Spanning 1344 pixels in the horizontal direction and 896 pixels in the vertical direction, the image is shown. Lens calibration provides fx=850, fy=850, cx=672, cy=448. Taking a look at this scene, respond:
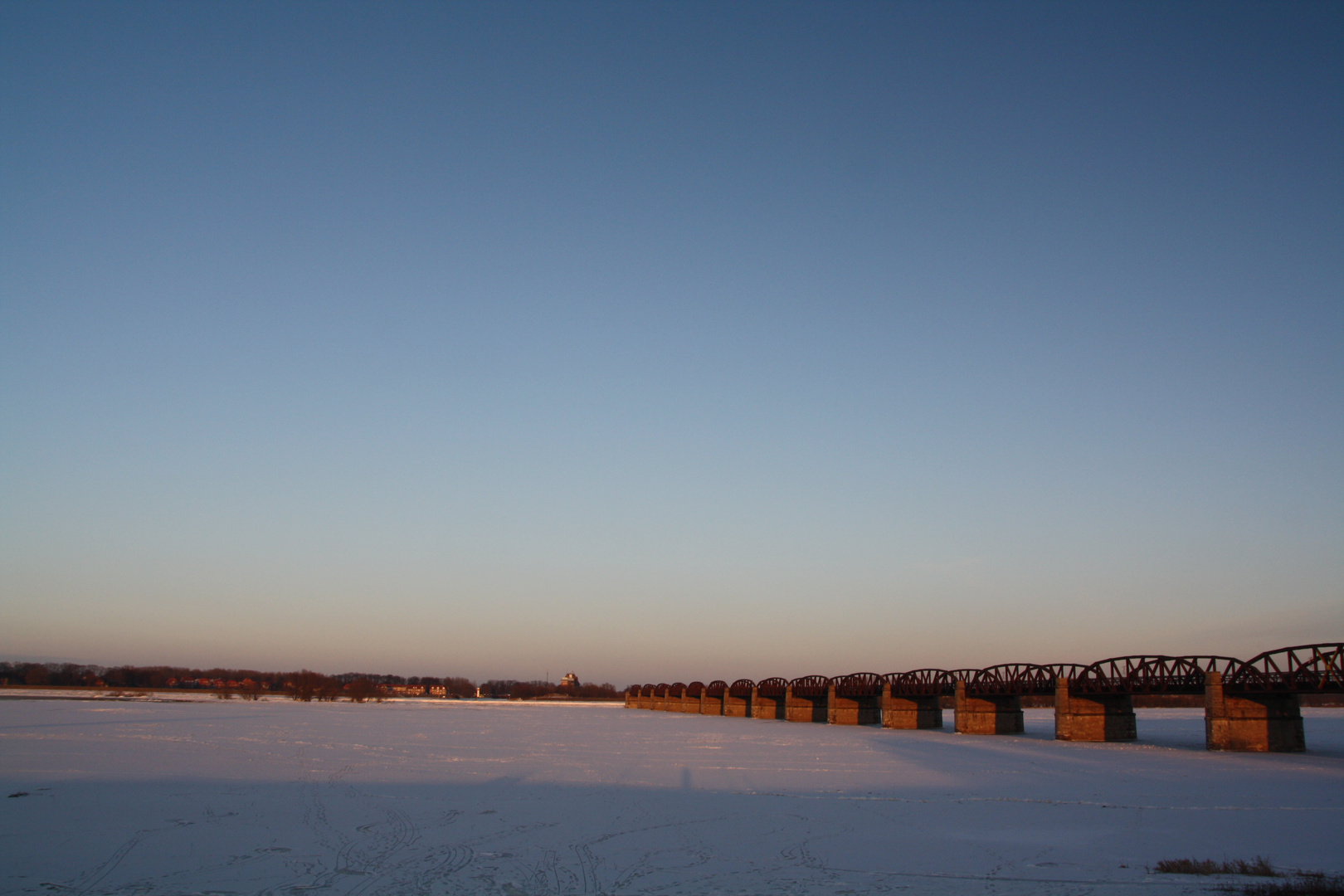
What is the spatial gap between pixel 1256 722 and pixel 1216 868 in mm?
37942

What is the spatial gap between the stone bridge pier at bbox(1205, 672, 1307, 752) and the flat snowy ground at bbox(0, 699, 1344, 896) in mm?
2645

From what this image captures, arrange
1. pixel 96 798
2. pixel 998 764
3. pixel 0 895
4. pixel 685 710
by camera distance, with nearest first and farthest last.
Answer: pixel 0 895 → pixel 96 798 → pixel 998 764 → pixel 685 710

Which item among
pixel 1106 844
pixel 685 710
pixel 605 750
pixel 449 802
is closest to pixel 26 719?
pixel 605 750

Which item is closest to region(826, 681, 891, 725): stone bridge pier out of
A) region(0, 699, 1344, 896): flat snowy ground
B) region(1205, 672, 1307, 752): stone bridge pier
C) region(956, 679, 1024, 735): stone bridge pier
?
region(956, 679, 1024, 735): stone bridge pier

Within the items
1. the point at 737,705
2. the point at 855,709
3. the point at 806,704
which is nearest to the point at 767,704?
the point at 737,705

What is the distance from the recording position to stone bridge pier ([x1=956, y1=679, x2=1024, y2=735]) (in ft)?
226

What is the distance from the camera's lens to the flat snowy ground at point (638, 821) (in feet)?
52.1

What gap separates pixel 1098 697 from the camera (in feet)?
190

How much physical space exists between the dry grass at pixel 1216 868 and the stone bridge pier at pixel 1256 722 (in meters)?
35.3

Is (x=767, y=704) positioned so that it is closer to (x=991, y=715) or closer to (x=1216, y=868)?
(x=991, y=715)

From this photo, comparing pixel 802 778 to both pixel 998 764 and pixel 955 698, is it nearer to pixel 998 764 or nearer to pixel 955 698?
pixel 998 764

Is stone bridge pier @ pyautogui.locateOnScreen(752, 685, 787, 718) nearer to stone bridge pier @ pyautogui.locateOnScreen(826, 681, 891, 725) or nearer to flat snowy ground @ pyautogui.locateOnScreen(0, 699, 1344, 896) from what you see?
stone bridge pier @ pyautogui.locateOnScreen(826, 681, 891, 725)

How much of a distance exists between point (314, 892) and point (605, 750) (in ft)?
105

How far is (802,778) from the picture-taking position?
32.0m
